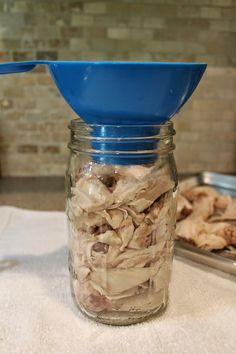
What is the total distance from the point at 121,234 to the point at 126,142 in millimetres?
90

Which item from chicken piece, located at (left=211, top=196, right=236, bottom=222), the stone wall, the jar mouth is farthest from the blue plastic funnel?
the stone wall

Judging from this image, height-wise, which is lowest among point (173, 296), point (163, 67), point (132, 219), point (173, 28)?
point (173, 296)

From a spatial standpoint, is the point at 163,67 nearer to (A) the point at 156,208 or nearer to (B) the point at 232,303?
(A) the point at 156,208

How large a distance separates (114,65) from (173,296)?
10.6 inches

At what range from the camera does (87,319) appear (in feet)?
1.28

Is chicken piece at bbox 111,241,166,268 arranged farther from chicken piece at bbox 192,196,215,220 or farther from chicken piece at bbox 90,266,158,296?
chicken piece at bbox 192,196,215,220

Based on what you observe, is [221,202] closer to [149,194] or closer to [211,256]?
[211,256]

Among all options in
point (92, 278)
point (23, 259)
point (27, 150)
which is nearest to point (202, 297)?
point (92, 278)

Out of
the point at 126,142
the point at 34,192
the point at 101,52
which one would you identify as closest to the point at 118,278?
the point at 126,142

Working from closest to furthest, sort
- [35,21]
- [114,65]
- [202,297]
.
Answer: [114,65] → [202,297] → [35,21]

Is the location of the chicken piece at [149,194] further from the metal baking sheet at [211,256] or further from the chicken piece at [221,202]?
the chicken piece at [221,202]

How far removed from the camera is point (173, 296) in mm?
436

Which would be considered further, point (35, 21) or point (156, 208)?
point (35, 21)

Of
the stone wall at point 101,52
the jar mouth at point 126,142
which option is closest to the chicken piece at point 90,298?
the jar mouth at point 126,142
